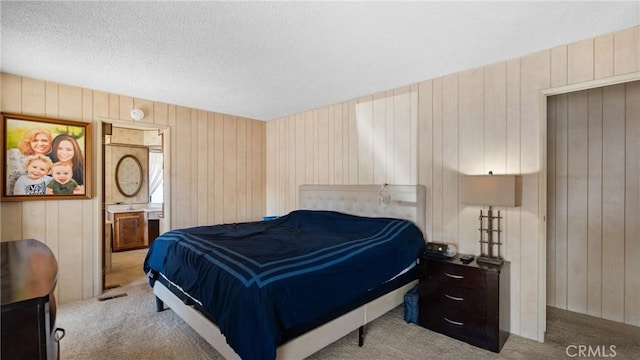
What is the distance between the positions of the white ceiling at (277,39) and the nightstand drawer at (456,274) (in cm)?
190

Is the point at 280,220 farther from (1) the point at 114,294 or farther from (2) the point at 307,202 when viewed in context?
(1) the point at 114,294

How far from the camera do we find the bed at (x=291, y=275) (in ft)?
5.75

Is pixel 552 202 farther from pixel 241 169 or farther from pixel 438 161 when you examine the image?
pixel 241 169

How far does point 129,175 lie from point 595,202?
7591 mm

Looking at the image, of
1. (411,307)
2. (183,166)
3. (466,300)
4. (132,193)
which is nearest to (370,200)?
(411,307)

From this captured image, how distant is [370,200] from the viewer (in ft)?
12.2

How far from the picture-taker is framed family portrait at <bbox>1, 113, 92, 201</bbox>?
3.10 metres

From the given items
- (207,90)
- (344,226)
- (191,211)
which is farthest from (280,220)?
(207,90)

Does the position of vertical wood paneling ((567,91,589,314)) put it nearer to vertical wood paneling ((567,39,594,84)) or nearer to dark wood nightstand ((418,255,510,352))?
vertical wood paneling ((567,39,594,84))

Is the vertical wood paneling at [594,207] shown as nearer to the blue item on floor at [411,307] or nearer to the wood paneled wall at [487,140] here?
the wood paneled wall at [487,140]

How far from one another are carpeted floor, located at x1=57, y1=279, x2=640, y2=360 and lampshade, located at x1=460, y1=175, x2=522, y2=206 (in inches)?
47.6

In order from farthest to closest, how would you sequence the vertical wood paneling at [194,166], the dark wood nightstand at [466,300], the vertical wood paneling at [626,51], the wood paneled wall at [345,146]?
1. the vertical wood paneling at [194,166]
2. the wood paneled wall at [345,146]
3. the dark wood nightstand at [466,300]
4. the vertical wood paneling at [626,51]

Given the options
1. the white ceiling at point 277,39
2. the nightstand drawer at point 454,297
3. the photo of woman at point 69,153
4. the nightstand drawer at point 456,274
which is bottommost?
the nightstand drawer at point 454,297

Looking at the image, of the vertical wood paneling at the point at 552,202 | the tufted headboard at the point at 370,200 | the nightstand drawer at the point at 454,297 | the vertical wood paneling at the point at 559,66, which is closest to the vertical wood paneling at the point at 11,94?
the tufted headboard at the point at 370,200
